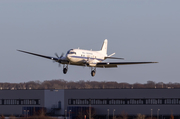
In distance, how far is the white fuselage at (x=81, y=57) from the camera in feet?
173

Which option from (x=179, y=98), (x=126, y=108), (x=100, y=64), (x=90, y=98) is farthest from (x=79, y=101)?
(x=100, y=64)

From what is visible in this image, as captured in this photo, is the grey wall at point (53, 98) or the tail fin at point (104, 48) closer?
the tail fin at point (104, 48)

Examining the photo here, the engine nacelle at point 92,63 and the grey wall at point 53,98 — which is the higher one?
the engine nacelle at point 92,63

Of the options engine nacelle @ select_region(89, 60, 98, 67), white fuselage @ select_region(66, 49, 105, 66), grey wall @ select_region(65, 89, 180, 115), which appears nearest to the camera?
white fuselage @ select_region(66, 49, 105, 66)

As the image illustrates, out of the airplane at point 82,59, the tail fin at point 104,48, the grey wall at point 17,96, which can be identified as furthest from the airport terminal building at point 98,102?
the airplane at point 82,59

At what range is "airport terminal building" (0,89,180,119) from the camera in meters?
93.8

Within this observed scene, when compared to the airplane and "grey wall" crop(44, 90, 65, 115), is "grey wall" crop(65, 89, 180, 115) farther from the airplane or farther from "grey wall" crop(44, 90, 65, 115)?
the airplane

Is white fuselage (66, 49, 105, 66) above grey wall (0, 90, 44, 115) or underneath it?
above

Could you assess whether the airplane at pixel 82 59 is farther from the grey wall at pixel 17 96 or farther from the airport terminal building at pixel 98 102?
the grey wall at pixel 17 96

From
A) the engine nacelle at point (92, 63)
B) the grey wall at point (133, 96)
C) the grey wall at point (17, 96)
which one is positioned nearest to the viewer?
the engine nacelle at point (92, 63)

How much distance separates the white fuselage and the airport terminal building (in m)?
37.5

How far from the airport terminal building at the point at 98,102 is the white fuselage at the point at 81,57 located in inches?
1476

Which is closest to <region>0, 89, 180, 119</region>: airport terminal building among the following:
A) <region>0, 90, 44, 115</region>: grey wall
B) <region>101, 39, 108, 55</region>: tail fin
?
<region>0, 90, 44, 115</region>: grey wall

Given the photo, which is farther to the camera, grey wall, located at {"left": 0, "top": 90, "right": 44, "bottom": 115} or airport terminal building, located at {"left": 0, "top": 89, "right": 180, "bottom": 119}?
grey wall, located at {"left": 0, "top": 90, "right": 44, "bottom": 115}
